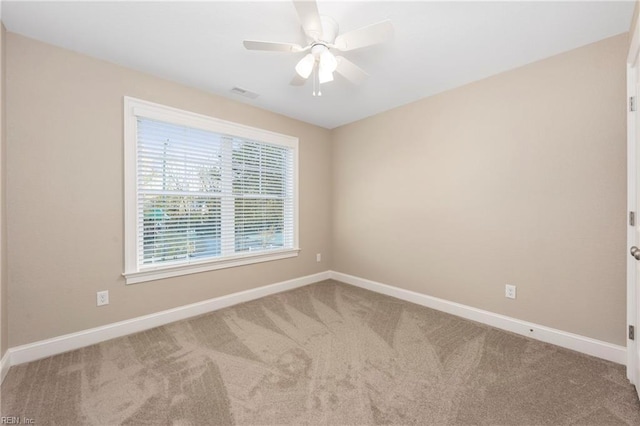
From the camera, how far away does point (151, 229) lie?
8.50ft

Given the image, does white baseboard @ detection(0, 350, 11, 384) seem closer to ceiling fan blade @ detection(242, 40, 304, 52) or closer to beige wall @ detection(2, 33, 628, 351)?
beige wall @ detection(2, 33, 628, 351)

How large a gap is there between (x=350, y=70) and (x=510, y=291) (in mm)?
2454

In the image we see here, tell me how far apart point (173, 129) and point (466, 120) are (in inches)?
120

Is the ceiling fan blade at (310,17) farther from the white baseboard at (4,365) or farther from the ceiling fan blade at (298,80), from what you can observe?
the white baseboard at (4,365)

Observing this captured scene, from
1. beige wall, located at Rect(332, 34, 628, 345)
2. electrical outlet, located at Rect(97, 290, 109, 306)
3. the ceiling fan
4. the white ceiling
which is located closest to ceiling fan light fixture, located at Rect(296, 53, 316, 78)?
the ceiling fan

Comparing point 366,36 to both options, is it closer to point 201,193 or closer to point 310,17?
point 310,17

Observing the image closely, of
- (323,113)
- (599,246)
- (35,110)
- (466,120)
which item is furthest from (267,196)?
(599,246)

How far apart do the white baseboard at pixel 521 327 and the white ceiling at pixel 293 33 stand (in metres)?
2.34

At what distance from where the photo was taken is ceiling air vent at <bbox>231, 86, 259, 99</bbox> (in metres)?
2.86

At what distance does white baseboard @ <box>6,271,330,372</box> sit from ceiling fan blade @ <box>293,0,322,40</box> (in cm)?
278

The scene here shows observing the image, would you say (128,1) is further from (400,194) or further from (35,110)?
(400,194)

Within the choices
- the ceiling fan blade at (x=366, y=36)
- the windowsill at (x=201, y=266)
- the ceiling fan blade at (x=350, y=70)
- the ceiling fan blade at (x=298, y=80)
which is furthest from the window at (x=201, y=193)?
the ceiling fan blade at (x=366, y=36)

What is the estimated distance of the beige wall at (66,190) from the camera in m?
1.97

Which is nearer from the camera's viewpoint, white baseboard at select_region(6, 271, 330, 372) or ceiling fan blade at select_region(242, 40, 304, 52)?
ceiling fan blade at select_region(242, 40, 304, 52)
